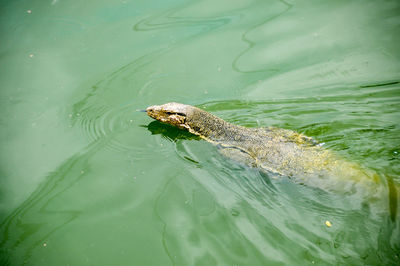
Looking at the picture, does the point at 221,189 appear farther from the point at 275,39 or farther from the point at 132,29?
the point at 132,29

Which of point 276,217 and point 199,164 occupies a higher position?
point 199,164

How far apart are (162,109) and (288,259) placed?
2.58 metres

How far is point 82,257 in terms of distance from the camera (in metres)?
3.43

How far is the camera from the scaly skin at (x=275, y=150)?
3.44 metres

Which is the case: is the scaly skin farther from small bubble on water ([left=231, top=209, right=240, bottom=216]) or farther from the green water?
small bubble on water ([left=231, top=209, right=240, bottom=216])

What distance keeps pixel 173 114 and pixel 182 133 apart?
35 centimetres

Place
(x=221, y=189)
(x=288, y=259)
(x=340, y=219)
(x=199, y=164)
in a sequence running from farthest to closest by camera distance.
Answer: (x=199, y=164)
(x=221, y=189)
(x=340, y=219)
(x=288, y=259)

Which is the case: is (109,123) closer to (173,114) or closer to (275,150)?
(173,114)

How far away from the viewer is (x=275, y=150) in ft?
12.2

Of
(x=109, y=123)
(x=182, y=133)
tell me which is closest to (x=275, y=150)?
(x=182, y=133)

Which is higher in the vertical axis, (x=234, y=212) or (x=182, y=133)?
(x=182, y=133)

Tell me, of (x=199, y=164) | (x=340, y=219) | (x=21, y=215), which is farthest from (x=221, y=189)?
(x=21, y=215)

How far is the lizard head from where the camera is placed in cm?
437

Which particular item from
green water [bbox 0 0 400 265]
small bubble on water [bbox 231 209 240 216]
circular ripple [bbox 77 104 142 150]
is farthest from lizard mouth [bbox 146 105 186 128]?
small bubble on water [bbox 231 209 240 216]
